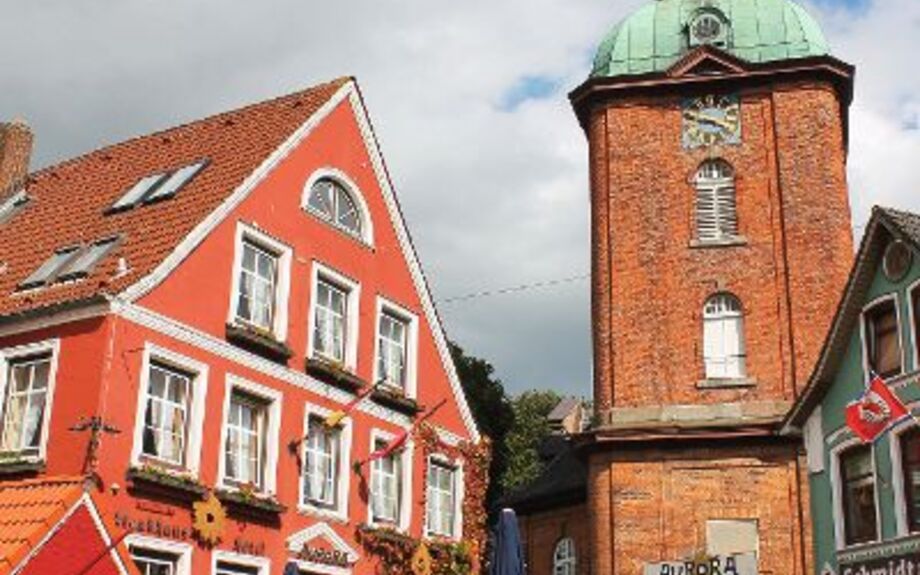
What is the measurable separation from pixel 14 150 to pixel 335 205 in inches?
364

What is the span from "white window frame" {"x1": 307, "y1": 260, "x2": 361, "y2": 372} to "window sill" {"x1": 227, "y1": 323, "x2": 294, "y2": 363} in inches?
42.8

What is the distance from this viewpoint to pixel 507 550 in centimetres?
2011

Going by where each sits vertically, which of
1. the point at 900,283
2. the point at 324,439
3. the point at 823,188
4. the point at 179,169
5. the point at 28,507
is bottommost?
the point at 28,507

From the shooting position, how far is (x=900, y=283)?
992 inches

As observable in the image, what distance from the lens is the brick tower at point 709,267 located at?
32.8 meters

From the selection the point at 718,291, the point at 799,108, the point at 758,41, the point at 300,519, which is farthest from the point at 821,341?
the point at 300,519

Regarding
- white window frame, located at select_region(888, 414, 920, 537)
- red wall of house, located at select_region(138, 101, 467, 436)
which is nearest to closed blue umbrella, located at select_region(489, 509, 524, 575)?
red wall of house, located at select_region(138, 101, 467, 436)

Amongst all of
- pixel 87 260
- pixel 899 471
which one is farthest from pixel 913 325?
pixel 87 260

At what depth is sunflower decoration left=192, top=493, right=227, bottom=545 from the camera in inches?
785

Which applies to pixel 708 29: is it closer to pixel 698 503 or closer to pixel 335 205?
pixel 698 503

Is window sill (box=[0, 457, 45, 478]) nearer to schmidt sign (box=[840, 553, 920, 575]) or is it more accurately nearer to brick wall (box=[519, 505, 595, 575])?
schmidt sign (box=[840, 553, 920, 575])

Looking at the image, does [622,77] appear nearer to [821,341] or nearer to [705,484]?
[821,341]

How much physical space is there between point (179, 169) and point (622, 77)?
16023 millimetres

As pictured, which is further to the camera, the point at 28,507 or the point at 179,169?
the point at 179,169
